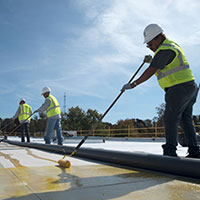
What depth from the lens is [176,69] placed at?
103 inches

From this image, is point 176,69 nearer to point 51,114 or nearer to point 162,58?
point 162,58

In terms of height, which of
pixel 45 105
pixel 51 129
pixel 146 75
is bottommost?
pixel 51 129

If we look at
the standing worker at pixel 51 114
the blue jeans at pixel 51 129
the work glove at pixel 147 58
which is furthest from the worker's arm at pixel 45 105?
the work glove at pixel 147 58

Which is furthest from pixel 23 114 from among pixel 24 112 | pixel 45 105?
pixel 45 105

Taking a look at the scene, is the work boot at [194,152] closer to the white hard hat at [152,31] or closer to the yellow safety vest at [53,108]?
the white hard hat at [152,31]

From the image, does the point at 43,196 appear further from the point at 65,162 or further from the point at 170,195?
the point at 65,162

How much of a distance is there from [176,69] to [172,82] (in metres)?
0.15

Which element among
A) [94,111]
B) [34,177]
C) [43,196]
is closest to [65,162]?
[34,177]

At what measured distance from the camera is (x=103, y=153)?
3.15 m

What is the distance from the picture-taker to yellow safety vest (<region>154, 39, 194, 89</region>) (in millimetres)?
2580

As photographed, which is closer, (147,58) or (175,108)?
(175,108)

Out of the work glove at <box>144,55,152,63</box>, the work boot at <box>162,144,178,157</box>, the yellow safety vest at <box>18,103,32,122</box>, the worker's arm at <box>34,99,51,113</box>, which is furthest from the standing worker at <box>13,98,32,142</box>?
the work boot at <box>162,144,178,157</box>

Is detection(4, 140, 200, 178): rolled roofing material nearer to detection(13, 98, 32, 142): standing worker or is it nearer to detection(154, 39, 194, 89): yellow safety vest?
detection(154, 39, 194, 89): yellow safety vest

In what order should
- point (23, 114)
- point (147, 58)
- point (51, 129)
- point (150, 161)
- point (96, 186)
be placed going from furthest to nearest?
point (23, 114), point (51, 129), point (147, 58), point (150, 161), point (96, 186)
